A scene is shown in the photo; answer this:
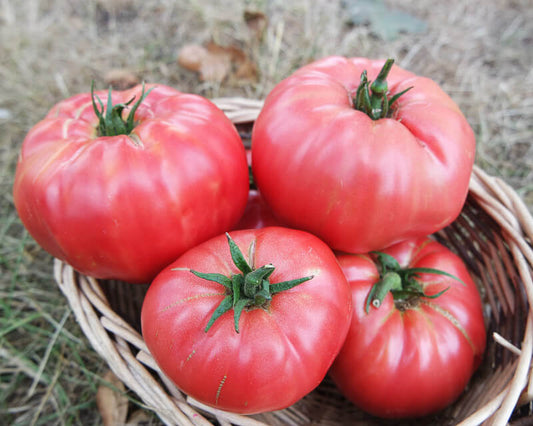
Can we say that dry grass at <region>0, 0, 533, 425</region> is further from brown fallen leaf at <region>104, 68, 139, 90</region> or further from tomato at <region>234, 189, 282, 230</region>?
tomato at <region>234, 189, 282, 230</region>

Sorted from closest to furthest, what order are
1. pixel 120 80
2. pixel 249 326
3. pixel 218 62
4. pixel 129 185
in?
pixel 249 326 < pixel 129 185 < pixel 120 80 < pixel 218 62

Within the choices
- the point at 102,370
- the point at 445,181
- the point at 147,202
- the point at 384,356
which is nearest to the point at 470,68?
the point at 445,181

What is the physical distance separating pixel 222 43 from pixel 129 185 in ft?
5.26

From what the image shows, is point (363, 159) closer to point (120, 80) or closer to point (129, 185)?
point (129, 185)

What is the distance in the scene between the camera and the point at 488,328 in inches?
52.3

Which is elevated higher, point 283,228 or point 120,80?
point 283,228

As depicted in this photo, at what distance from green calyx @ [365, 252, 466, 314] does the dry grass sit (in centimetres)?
Answer: 97

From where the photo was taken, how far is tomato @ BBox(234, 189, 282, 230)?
1.29 metres

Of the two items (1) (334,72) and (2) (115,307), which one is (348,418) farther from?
(1) (334,72)

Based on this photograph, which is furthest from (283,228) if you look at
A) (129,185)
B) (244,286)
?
(129,185)

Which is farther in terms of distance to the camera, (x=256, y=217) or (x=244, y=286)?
(x=256, y=217)

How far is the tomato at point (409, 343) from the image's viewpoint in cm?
106

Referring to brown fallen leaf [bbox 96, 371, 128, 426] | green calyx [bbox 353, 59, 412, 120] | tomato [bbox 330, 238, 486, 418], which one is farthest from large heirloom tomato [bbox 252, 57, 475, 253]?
brown fallen leaf [bbox 96, 371, 128, 426]

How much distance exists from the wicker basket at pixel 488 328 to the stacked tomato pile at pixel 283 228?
93 mm
